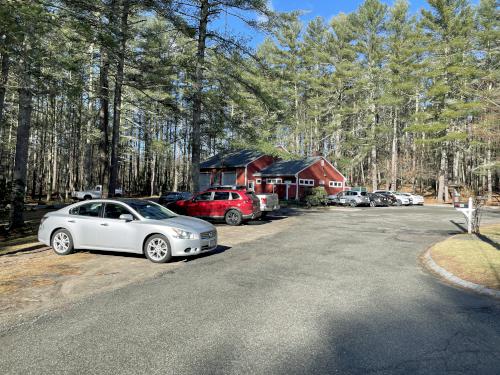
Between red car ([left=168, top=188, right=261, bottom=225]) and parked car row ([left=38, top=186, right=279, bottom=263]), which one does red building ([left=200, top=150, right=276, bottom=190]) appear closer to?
red car ([left=168, top=188, right=261, bottom=225])

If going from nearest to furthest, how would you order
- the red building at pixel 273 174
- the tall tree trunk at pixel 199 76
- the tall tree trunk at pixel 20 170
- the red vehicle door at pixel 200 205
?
the tall tree trunk at pixel 20 170 → the tall tree trunk at pixel 199 76 → the red vehicle door at pixel 200 205 → the red building at pixel 273 174

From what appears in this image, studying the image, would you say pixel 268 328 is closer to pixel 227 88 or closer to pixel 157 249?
pixel 157 249

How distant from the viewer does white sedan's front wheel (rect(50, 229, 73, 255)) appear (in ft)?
31.4

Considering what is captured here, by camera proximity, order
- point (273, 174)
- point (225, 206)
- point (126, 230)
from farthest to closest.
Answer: point (273, 174) → point (225, 206) → point (126, 230)

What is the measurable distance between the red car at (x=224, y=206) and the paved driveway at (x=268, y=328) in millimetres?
9342

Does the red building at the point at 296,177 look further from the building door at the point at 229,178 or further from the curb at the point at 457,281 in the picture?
the curb at the point at 457,281

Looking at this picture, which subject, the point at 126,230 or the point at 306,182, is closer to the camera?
the point at 126,230

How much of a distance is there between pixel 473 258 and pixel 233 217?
10708 millimetres

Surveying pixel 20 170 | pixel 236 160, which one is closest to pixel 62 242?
pixel 20 170

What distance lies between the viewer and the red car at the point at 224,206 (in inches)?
690

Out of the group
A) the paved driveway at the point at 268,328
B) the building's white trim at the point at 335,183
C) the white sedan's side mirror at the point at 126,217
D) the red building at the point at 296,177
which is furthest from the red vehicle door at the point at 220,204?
the building's white trim at the point at 335,183

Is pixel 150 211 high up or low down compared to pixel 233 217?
up

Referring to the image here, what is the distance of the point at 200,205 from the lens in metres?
18.3

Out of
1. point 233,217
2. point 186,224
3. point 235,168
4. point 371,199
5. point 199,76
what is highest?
point 199,76
